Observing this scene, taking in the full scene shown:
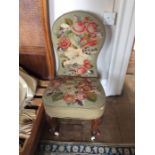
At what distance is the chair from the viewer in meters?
1.27

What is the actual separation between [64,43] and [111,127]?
811mm

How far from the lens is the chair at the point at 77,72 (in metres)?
1.27

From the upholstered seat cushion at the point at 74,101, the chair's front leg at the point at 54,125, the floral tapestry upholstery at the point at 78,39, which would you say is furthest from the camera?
Result: the chair's front leg at the point at 54,125

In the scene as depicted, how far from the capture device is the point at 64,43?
1403mm

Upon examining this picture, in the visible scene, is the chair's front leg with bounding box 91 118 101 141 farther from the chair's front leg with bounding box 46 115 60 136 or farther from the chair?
the chair's front leg with bounding box 46 115 60 136

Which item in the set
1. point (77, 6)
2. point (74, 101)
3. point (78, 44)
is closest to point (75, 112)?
point (74, 101)

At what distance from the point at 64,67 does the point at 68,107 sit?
368mm

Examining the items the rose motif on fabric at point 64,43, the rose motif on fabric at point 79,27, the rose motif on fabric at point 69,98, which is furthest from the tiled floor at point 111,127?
the rose motif on fabric at point 79,27

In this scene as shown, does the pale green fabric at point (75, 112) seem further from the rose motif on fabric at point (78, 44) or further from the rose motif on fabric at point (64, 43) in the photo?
the rose motif on fabric at point (64, 43)

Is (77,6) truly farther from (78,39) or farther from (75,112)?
(75,112)

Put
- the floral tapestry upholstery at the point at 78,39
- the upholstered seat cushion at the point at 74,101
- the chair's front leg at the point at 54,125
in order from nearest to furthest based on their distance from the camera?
1. the upholstered seat cushion at the point at 74,101
2. the floral tapestry upholstery at the point at 78,39
3. the chair's front leg at the point at 54,125

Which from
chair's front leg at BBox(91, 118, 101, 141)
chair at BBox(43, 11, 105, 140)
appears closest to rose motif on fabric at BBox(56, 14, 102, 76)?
chair at BBox(43, 11, 105, 140)
